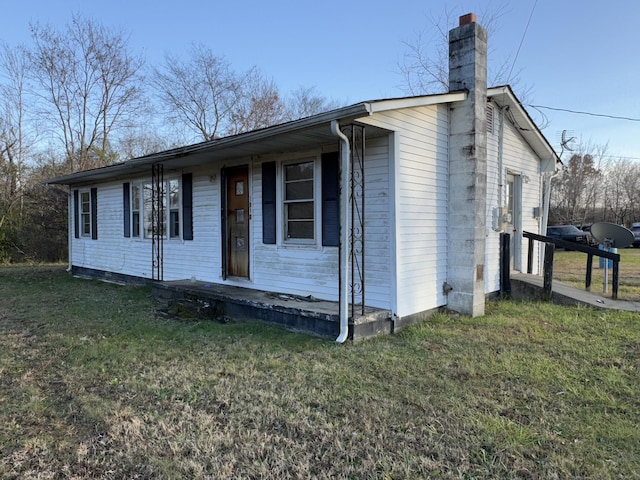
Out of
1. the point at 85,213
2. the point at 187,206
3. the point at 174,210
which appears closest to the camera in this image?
the point at 187,206

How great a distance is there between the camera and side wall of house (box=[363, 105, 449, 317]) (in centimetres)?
515

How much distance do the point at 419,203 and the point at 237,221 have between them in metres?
3.19

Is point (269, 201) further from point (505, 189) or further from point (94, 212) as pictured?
point (94, 212)

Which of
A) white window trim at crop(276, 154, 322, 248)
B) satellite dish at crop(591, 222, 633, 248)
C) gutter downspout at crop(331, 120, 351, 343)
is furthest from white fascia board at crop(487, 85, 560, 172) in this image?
gutter downspout at crop(331, 120, 351, 343)

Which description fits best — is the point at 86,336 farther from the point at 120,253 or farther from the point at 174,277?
the point at 120,253

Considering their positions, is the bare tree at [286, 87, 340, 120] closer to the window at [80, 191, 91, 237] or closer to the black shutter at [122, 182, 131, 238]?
the window at [80, 191, 91, 237]

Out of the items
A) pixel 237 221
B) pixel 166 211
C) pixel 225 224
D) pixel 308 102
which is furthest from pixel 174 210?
pixel 308 102

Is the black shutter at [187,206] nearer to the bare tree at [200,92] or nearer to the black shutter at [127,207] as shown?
the black shutter at [127,207]

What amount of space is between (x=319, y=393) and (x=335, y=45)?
13220 millimetres

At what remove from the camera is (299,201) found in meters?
6.17

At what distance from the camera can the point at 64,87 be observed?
20.1m

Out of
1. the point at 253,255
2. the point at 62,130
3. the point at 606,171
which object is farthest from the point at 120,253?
the point at 606,171

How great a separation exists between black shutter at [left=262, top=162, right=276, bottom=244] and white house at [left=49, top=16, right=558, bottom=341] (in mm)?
20

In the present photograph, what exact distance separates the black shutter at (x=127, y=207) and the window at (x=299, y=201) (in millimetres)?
4877
